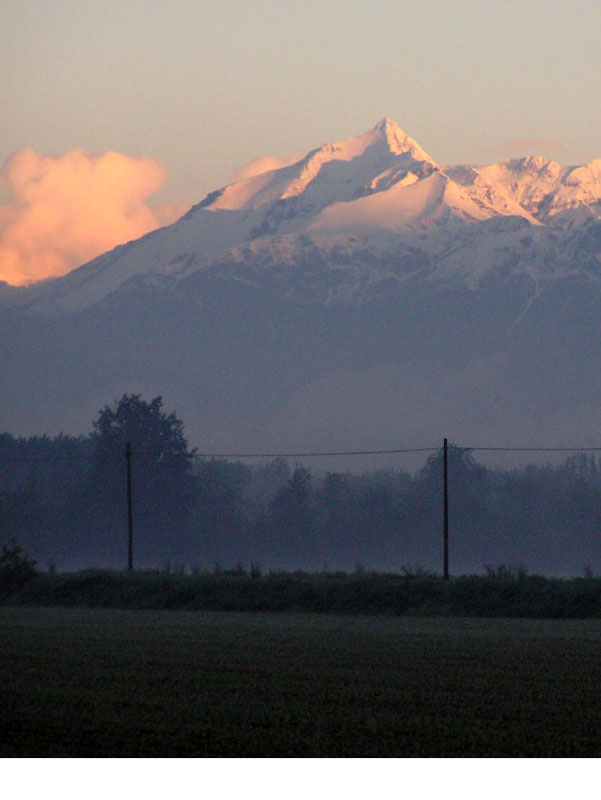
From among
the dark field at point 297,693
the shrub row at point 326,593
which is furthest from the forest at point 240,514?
the dark field at point 297,693

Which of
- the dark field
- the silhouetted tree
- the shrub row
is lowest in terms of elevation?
the shrub row

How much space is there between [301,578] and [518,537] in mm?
134198

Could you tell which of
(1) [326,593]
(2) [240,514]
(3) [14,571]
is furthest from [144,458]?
(1) [326,593]

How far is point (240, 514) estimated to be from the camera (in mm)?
149250

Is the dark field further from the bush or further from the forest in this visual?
the forest

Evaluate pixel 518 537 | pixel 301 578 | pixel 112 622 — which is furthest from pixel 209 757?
pixel 518 537

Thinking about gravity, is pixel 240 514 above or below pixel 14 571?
below

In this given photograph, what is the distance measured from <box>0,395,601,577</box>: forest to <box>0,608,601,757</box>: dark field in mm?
80633

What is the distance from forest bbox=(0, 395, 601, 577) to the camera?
117 m

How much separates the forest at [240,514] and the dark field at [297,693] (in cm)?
8063

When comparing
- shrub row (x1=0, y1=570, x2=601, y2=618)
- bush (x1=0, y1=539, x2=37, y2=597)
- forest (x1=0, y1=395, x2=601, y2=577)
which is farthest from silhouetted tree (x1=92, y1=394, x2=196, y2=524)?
shrub row (x1=0, y1=570, x2=601, y2=618)

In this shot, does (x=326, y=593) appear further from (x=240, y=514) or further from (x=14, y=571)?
(x=240, y=514)

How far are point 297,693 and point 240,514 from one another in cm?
13467

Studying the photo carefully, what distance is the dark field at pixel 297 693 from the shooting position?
1205cm
